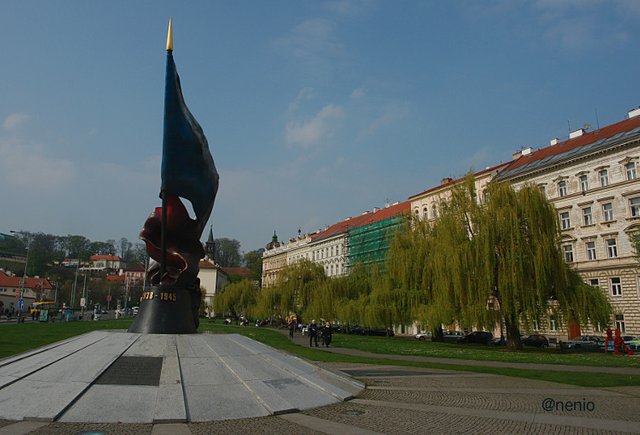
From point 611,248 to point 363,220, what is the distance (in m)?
35.4

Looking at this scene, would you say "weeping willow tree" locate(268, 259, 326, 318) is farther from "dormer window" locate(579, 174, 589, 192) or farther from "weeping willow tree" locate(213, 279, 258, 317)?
"dormer window" locate(579, 174, 589, 192)

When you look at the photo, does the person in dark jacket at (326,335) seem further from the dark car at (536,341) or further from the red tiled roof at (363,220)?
the red tiled roof at (363,220)

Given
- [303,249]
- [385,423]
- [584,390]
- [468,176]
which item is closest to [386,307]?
[468,176]

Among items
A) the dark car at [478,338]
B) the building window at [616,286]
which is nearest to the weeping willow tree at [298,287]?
the dark car at [478,338]

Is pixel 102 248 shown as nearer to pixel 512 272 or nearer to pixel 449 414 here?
pixel 512 272

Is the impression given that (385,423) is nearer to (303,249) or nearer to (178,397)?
(178,397)

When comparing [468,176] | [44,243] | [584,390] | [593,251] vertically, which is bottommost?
[584,390]

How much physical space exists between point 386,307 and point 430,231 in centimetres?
581

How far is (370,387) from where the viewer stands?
995cm

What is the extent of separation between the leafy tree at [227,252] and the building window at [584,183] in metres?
109

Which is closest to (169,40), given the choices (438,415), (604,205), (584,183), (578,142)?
(438,415)

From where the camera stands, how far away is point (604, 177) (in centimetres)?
3453

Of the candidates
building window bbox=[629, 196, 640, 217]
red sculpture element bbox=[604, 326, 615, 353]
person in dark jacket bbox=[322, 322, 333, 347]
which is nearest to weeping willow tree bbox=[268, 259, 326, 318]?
person in dark jacket bbox=[322, 322, 333, 347]

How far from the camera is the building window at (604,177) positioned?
34.2 metres
